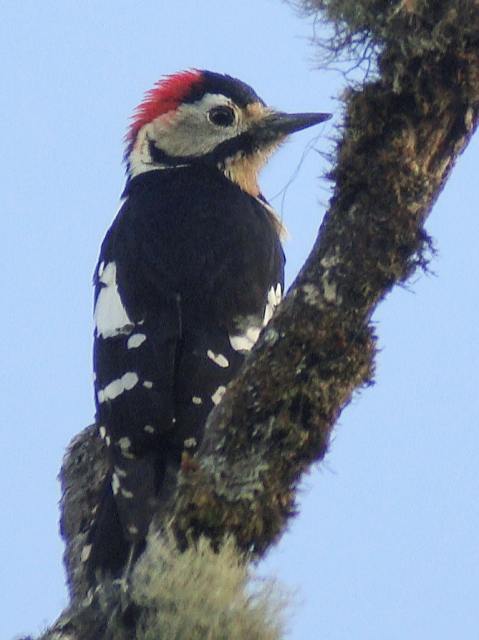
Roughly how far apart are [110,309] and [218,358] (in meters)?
0.58

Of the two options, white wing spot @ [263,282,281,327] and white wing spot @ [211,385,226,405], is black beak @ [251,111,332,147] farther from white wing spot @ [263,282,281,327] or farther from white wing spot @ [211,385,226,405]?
white wing spot @ [211,385,226,405]

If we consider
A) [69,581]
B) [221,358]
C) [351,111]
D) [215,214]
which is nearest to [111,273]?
[215,214]

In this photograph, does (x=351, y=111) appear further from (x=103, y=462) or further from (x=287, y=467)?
(x=103, y=462)

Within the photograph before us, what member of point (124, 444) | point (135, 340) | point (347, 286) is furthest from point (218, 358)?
point (347, 286)

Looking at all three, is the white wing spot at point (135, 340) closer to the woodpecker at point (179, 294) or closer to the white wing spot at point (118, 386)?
the woodpecker at point (179, 294)

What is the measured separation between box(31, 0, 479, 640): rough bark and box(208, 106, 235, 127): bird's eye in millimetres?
2459

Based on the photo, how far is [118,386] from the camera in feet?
13.7

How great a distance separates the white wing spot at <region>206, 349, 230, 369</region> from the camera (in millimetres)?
4125

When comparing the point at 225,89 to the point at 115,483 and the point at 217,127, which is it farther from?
the point at 115,483

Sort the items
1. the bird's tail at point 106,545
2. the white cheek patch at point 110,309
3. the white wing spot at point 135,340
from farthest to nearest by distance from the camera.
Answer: the white cheek patch at point 110,309 < the white wing spot at point 135,340 < the bird's tail at point 106,545

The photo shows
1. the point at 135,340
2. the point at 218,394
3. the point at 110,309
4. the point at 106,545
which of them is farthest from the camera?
the point at 110,309

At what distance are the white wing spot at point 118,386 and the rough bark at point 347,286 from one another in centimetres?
99

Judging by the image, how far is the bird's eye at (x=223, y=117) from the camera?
560 centimetres

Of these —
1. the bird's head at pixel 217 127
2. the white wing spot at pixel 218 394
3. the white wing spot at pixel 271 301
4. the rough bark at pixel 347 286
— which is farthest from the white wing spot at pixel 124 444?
the bird's head at pixel 217 127
